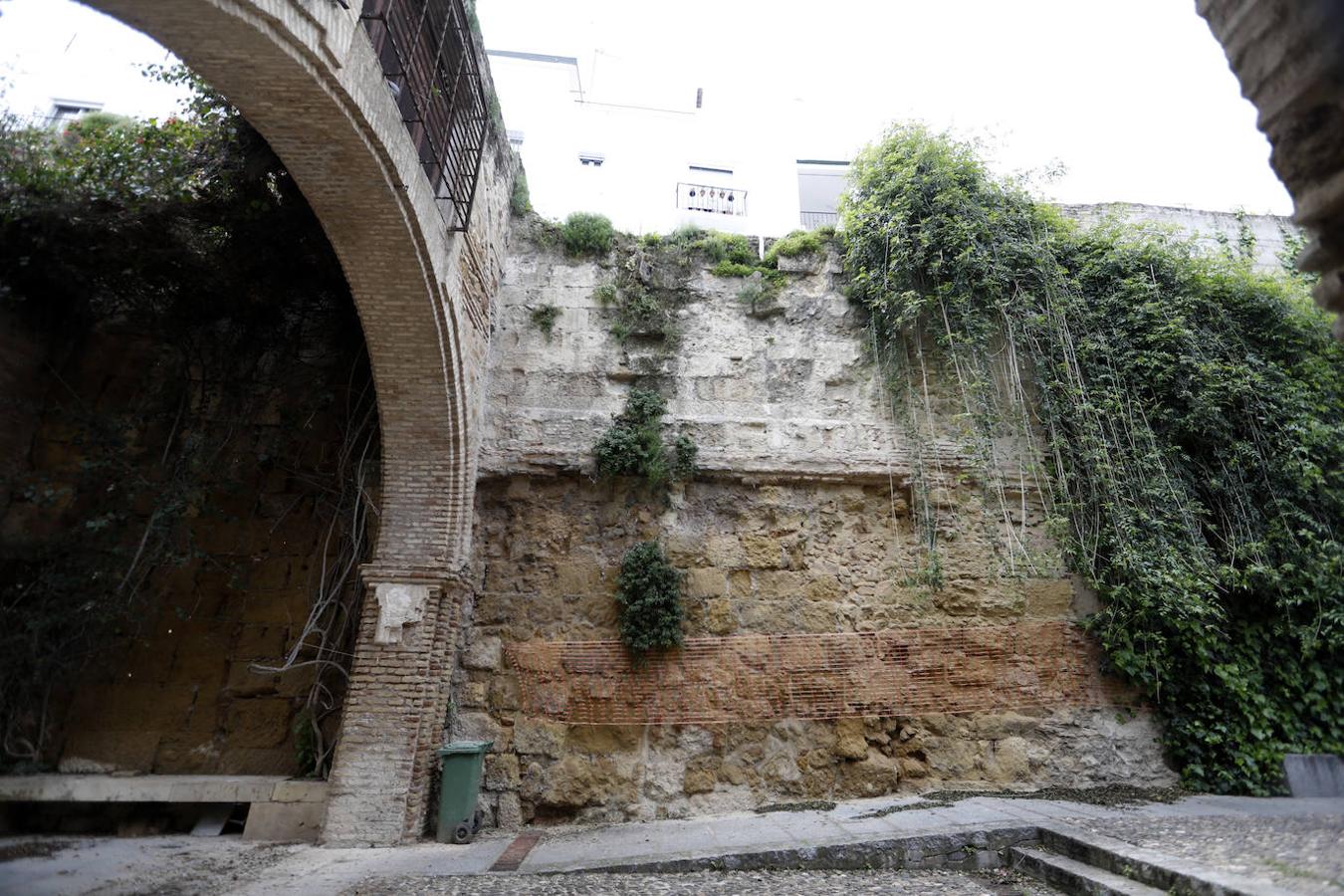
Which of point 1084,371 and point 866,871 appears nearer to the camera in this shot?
point 866,871

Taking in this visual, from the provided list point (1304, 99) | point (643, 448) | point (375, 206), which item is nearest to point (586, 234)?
point (643, 448)

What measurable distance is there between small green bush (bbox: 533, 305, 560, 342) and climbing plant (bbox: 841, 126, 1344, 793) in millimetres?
3079

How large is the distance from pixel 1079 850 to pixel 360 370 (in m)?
6.47

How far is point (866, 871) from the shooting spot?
4.16 metres

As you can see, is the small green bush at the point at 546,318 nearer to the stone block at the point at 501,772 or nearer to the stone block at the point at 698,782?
the stone block at the point at 501,772

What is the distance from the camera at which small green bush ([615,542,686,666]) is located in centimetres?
589

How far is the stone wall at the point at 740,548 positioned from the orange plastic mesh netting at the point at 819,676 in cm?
10

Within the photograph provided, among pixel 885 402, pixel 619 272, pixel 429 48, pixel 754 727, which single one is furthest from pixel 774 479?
pixel 429 48

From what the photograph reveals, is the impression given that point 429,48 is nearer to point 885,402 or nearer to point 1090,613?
point 885,402

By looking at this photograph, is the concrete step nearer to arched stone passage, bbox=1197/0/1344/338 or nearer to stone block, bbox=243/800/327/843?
arched stone passage, bbox=1197/0/1344/338

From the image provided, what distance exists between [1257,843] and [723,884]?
110 inches

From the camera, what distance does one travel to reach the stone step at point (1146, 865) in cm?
292

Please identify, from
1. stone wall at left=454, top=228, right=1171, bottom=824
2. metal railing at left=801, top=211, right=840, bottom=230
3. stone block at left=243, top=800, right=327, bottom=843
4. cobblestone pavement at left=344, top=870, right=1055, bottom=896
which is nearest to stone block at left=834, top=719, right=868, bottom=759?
stone wall at left=454, top=228, right=1171, bottom=824

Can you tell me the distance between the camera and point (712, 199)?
11.2 metres
